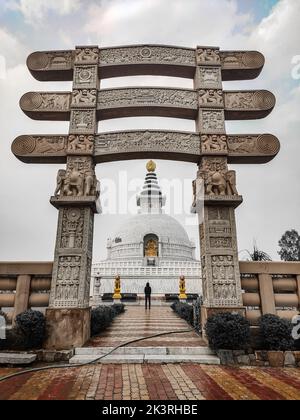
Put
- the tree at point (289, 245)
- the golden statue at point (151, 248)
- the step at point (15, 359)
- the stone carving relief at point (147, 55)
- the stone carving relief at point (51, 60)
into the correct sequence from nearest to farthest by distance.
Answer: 1. the step at point (15, 359)
2. the stone carving relief at point (51, 60)
3. the stone carving relief at point (147, 55)
4. the tree at point (289, 245)
5. the golden statue at point (151, 248)

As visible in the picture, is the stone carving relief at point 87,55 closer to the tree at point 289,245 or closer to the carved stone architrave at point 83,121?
the carved stone architrave at point 83,121

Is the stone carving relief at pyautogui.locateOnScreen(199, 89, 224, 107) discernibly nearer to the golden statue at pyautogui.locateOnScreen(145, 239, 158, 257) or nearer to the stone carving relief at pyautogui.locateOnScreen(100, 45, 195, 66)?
the stone carving relief at pyautogui.locateOnScreen(100, 45, 195, 66)

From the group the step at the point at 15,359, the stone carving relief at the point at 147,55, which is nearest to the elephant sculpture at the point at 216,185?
the stone carving relief at the point at 147,55

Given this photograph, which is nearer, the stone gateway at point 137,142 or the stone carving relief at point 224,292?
the stone carving relief at point 224,292

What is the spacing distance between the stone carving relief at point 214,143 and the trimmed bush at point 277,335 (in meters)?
4.77

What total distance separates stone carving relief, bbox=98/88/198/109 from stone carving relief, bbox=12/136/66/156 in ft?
5.76

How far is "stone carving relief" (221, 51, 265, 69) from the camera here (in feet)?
28.5

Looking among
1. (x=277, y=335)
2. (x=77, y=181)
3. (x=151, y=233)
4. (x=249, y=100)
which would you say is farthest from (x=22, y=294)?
(x=151, y=233)

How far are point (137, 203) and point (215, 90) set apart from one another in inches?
1336

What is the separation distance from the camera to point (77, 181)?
7453 mm

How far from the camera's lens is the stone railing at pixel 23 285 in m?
6.77

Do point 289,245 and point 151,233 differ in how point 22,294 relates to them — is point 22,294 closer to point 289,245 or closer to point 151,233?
point 151,233

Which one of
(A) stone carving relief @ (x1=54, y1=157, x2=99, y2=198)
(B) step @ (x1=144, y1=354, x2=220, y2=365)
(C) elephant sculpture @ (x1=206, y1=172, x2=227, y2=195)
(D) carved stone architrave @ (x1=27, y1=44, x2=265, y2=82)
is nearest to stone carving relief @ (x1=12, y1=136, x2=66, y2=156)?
(A) stone carving relief @ (x1=54, y1=157, x2=99, y2=198)
